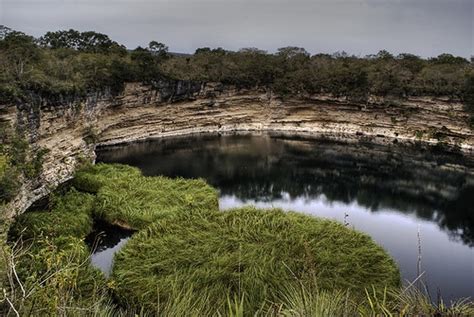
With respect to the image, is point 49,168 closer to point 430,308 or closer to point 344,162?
point 344,162

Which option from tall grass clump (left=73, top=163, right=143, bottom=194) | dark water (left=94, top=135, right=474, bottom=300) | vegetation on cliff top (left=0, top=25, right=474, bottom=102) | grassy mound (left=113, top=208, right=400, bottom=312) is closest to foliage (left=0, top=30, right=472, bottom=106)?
vegetation on cliff top (left=0, top=25, right=474, bottom=102)

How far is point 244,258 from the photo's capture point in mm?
12828

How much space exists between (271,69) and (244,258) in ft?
113

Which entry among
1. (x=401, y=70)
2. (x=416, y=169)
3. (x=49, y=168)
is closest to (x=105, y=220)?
(x=49, y=168)

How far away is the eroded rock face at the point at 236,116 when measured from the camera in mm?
30938

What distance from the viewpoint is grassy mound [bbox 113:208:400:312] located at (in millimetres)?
11453

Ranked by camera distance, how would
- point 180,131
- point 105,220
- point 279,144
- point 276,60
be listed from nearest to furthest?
point 105,220 → point 279,144 → point 180,131 → point 276,60

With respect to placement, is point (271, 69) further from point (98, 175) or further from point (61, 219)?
point (61, 219)

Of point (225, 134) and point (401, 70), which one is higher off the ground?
point (401, 70)

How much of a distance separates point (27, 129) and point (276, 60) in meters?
30.3

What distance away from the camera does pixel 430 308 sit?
4.83 meters

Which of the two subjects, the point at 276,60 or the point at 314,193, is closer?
the point at 314,193

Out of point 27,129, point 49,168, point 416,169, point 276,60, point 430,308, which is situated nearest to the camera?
point 430,308

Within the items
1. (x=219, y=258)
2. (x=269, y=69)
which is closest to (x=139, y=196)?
(x=219, y=258)
